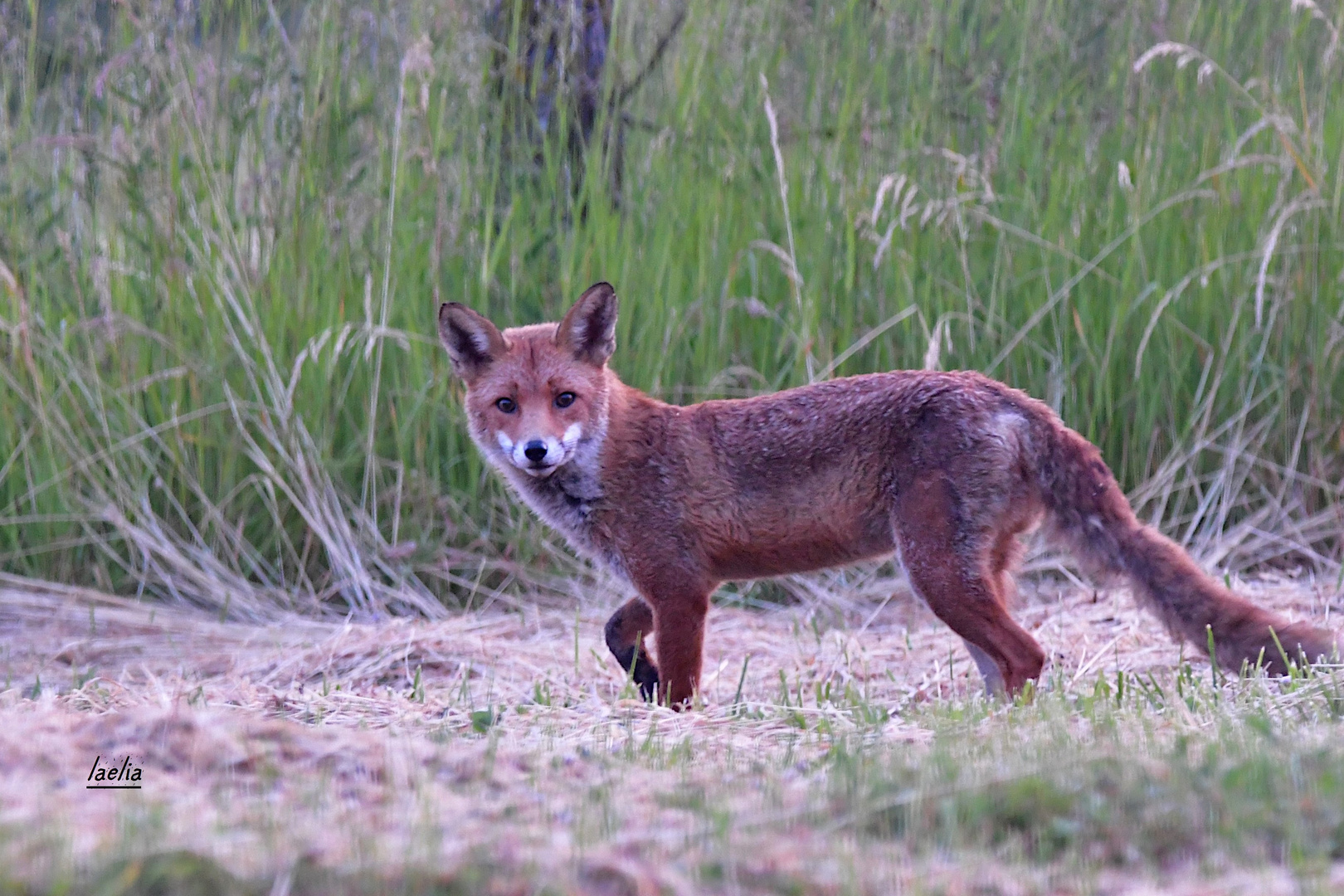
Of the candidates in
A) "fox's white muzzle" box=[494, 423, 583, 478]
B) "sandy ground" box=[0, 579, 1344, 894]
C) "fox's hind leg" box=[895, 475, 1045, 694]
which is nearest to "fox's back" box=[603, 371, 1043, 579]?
"fox's hind leg" box=[895, 475, 1045, 694]

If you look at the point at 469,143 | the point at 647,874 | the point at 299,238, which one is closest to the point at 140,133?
the point at 299,238

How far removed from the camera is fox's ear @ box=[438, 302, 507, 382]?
4.68 metres

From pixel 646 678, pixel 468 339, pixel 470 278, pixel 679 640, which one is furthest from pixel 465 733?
pixel 470 278

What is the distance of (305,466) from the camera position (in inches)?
226

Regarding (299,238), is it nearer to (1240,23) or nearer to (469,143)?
(469,143)

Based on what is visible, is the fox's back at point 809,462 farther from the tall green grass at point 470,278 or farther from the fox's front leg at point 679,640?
the tall green grass at point 470,278

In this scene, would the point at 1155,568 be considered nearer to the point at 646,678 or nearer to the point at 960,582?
the point at 960,582

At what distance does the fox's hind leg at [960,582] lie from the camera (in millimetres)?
4117

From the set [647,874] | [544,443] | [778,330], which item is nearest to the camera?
[647,874]

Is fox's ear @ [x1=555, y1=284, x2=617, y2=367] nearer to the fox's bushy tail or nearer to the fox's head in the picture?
the fox's head

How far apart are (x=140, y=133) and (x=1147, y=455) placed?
4.70m

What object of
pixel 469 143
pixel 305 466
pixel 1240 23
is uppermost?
pixel 1240 23

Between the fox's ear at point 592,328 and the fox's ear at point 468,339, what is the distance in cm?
23

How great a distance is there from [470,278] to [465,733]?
328 centimetres
